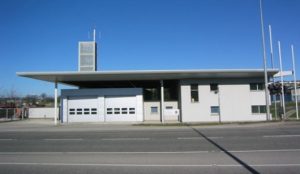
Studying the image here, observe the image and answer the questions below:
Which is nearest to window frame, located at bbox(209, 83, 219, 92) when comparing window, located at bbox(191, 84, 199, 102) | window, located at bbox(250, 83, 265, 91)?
window, located at bbox(191, 84, 199, 102)

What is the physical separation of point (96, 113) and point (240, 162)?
28952 mm

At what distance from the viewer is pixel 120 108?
3634 cm

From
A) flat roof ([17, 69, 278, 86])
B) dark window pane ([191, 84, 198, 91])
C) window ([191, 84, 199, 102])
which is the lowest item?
window ([191, 84, 199, 102])

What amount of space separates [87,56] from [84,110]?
8.56 metres

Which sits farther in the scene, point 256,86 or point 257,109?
point 256,86

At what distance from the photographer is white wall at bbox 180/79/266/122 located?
113 feet

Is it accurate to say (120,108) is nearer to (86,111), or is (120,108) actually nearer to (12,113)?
(86,111)

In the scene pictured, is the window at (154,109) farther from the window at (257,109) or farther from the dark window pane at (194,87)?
the window at (257,109)

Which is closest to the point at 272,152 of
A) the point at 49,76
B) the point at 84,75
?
the point at 84,75

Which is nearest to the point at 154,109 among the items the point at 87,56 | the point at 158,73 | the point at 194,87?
the point at 194,87

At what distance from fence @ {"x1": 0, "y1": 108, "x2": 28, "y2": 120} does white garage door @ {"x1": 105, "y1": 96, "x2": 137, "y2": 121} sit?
20475 millimetres

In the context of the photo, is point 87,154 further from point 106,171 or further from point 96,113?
point 96,113

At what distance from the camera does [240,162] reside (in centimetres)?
866

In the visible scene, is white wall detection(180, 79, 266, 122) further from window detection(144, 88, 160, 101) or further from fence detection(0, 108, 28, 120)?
fence detection(0, 108, 28, 120)
